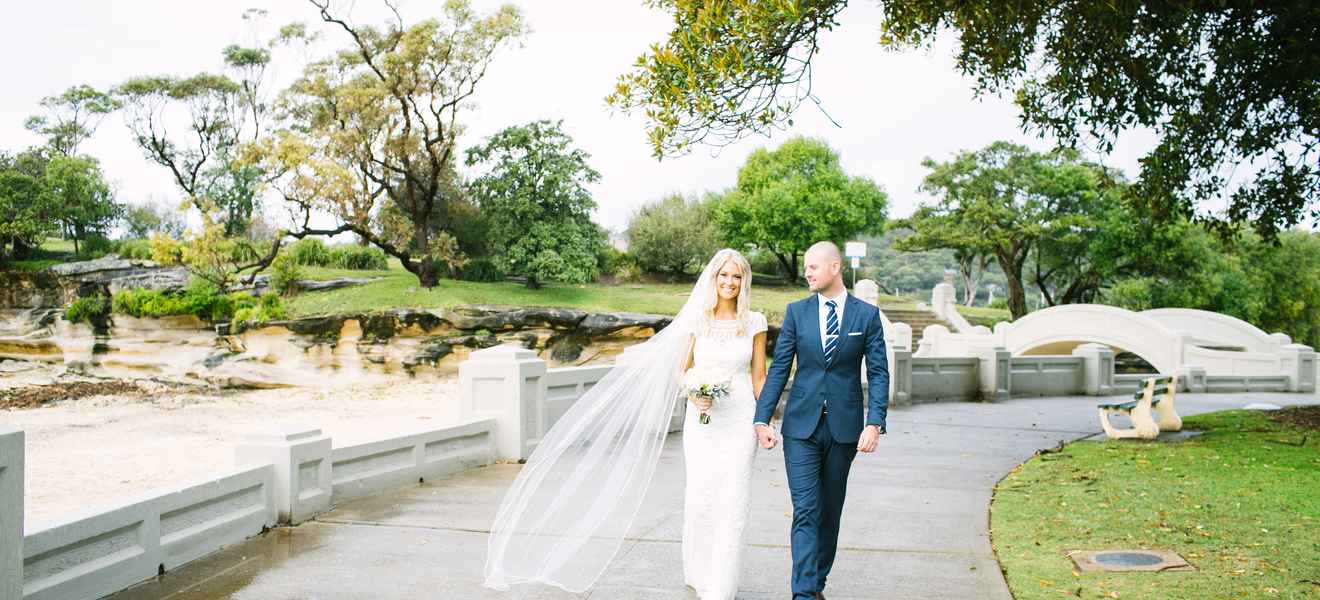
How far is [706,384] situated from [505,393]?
17.6 feet

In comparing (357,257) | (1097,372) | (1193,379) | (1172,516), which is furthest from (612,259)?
(1172,516)

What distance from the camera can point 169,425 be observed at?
25188mm

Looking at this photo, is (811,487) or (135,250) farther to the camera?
(135,250)

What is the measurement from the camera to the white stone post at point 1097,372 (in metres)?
20.9

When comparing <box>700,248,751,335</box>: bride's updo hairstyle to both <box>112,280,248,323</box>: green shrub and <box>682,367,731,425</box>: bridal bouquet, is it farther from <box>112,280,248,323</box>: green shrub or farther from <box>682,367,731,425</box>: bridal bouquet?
<box>112,280,248,323</box>: green shrub

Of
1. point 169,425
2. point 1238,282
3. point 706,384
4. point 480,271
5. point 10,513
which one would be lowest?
point 169,425

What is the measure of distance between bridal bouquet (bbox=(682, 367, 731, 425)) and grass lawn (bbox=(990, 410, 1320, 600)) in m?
2.09

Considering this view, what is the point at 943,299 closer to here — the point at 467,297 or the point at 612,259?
the point at 612,259

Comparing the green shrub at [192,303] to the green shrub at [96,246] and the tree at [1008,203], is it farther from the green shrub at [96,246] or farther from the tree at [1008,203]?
the tree at [1008,203]

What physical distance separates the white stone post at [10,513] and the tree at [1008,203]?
40283mm

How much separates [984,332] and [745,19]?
2641 cm

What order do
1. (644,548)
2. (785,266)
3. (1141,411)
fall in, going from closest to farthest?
(644,548) → (1141,411) → (785,266)

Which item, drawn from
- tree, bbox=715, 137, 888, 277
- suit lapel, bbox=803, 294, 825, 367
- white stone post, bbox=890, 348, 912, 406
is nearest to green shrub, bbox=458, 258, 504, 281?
tree, bbox=715, 137, 888, 277

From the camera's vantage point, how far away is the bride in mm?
4902
